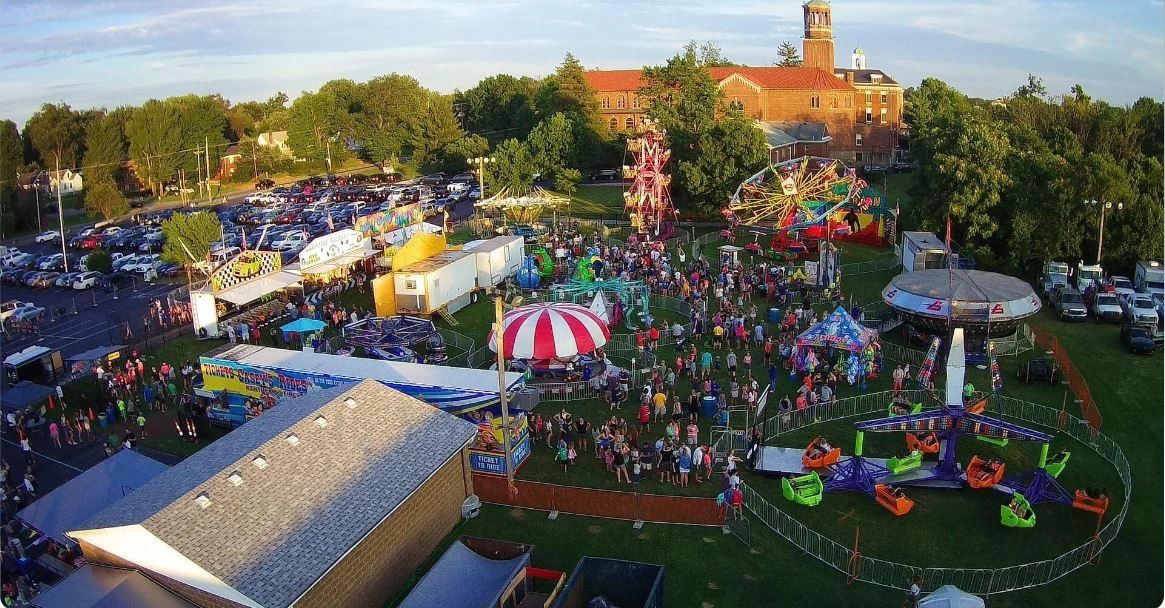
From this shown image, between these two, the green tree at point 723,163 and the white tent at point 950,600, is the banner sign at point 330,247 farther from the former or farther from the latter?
the white tent at point 950,600

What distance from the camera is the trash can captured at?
72.4ft

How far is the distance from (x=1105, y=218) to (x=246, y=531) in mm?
36384

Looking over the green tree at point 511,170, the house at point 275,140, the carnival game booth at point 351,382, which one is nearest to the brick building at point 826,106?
the green tree at point 511,170

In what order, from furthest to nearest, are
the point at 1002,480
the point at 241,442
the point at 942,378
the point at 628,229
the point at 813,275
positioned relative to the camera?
the point at 628,229 < the point at 813,275 < the point at 942,378 < the point at 1002,480 < the point at 241,442

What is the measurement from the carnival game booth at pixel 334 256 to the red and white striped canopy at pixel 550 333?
14411 mm

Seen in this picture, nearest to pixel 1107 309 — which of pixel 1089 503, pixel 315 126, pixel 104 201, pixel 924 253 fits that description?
pixel 924 253

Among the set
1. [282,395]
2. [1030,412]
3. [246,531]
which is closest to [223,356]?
[282,395]

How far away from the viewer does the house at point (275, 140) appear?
100 m

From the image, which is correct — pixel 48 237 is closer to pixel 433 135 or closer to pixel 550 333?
pixel 433 135

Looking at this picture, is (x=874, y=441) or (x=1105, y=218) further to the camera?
(x=1105, y=218)

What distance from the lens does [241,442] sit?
1598 centimetres

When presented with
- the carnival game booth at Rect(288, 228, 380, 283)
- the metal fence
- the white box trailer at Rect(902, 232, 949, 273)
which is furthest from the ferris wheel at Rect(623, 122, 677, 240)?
the metal fence

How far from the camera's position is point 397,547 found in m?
15.2

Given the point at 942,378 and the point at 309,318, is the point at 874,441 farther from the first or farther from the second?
the point at 309,318
